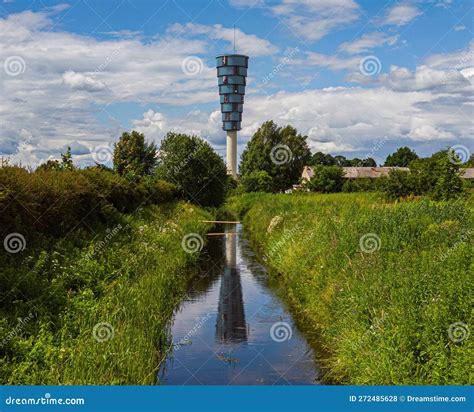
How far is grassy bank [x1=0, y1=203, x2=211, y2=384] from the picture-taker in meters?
8.41

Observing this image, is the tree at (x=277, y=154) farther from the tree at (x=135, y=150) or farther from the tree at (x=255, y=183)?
the tree at (x=135, y=150)

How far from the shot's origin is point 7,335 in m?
8.90

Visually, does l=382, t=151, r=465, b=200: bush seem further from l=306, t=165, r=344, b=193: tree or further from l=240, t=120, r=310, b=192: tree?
l=240, t=120, r=310, b=192: tree

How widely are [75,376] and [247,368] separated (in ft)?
12.9

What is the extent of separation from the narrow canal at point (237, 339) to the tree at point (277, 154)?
6934cm

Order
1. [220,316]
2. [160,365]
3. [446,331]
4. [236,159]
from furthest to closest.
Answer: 1. [236,159]
2. [220,316]
3. [160,365]
4. [446,331]

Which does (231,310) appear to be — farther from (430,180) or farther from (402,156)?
(402,156)

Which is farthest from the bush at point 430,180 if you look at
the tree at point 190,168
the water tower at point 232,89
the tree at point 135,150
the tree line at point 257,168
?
the water tower at point 232,89

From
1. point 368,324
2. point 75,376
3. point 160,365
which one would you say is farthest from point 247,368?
point 75,376

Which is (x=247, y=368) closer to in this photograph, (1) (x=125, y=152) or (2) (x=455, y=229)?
(2) (x=455, y=229)

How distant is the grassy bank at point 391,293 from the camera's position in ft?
25.3

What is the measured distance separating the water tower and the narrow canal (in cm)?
8840

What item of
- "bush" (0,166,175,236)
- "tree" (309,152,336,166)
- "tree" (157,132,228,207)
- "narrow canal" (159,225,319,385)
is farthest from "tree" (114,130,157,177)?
"tree" (309,152,336,166)

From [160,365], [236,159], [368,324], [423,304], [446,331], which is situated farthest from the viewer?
[236,159]
